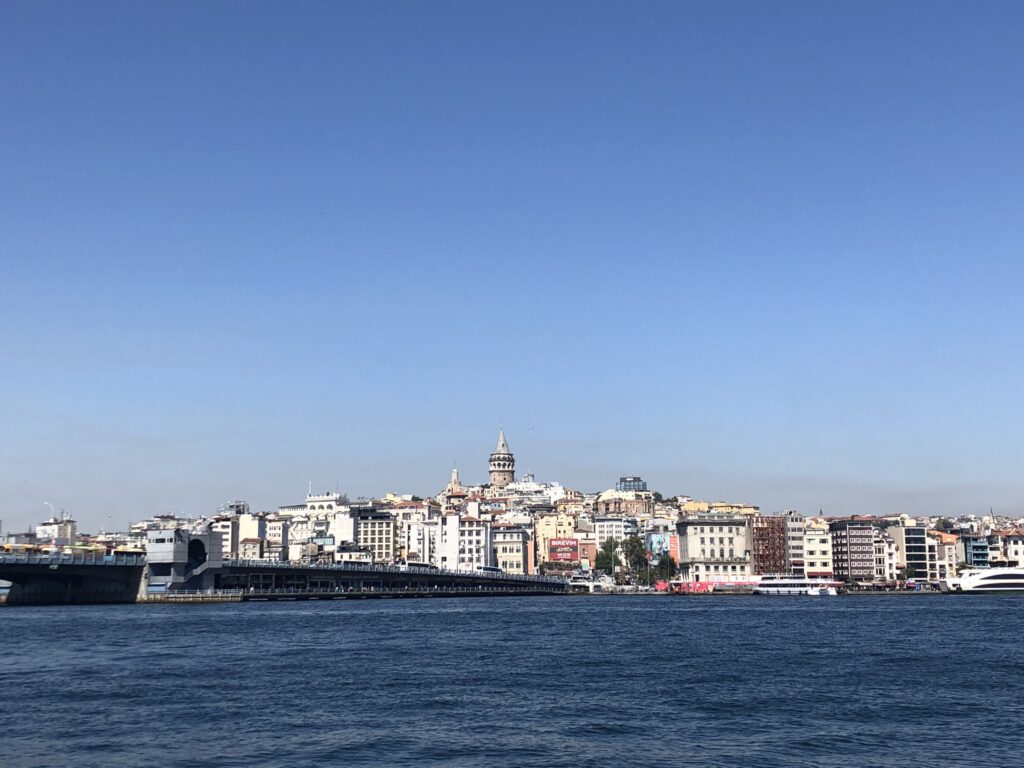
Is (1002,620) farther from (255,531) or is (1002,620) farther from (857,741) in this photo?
(255,531)

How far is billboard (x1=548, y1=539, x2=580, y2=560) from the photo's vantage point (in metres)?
193

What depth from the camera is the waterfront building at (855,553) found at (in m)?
156

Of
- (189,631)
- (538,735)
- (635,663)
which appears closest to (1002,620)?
(635,663)

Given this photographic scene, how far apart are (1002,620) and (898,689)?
48.0 meters

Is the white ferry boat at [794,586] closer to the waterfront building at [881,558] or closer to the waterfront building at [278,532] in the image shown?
the waterfront building at [881,558]

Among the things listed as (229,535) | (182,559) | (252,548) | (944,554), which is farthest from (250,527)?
(944,554)

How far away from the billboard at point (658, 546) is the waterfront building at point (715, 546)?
20504mm

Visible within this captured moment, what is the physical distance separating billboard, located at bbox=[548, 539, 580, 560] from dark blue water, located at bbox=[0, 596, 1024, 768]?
415 ft

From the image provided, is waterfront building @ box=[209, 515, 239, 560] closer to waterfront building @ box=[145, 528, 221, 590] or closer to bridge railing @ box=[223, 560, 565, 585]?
bridge railing @ box=[223, 560, 565, 585]

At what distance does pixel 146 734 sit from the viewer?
96.2 ft

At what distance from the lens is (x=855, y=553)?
15712cm

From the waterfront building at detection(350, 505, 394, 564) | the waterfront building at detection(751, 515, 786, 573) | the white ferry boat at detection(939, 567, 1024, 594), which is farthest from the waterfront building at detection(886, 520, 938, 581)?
the waterfront building at detection(350, 505, 394, 564)

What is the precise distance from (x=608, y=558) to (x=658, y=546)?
9105mm

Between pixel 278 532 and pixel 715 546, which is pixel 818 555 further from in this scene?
pixel 278 532
